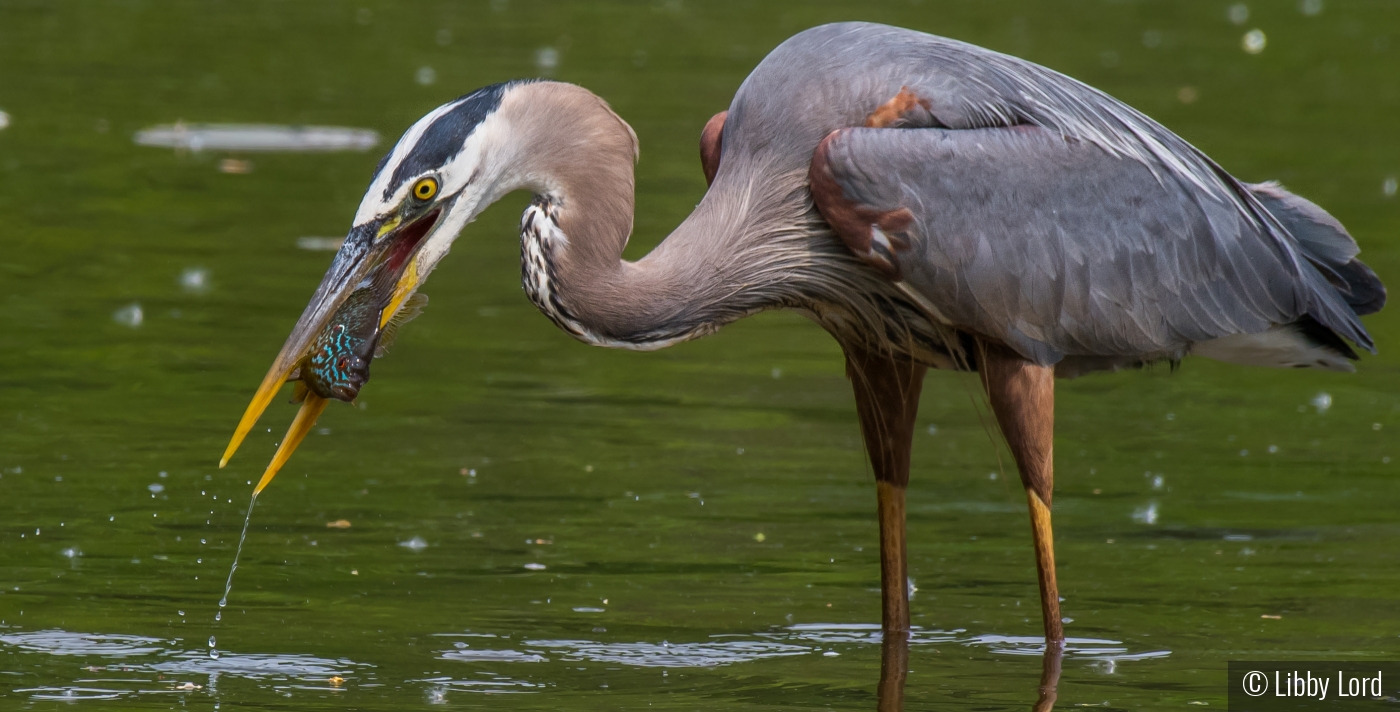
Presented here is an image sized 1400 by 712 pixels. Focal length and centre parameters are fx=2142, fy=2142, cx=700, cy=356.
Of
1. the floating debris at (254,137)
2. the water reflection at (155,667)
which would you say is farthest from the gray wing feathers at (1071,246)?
Result: the floating debris at (254,137)

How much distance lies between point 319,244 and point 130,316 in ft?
5.42

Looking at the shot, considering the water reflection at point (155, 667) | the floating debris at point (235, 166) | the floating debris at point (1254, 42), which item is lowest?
the water reflection at point (155, 667)

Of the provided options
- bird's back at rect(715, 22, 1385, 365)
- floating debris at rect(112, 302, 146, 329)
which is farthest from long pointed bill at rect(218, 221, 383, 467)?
floating debris at rect(112, 302, 146, 329)

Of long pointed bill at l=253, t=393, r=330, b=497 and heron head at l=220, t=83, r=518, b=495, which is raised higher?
heron head at l=220, t=83, r=518, b=495

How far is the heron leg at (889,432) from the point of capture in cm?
678

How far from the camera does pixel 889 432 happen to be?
22.5ft

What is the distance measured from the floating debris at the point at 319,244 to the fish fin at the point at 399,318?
575 centimetres

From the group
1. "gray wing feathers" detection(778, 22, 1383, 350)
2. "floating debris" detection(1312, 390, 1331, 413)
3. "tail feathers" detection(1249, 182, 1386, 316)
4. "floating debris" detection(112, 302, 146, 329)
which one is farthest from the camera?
"floating debris" detection(112, 302, 146, 329)

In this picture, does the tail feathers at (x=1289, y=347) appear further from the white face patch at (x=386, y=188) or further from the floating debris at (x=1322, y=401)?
the white face patch at (x=386, y=188)

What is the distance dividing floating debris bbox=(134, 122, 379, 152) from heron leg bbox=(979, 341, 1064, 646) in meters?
8.17

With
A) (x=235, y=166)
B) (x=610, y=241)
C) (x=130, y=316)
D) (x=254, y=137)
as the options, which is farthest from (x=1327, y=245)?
(x=254, y=137)

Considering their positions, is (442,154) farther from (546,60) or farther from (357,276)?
(546,60)

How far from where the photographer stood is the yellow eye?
5.66 metres

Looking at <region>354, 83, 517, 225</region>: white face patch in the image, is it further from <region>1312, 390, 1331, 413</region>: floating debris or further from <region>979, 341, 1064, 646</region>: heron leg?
<region>1312, 390, 1331, 413</region>: floating debris
